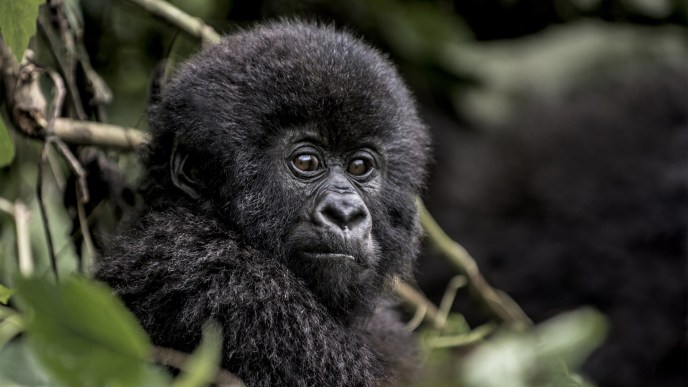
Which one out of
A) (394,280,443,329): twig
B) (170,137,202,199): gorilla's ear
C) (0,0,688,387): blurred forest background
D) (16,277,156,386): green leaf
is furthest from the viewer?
(0,0,688,387): blurred forest background

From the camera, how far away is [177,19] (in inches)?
130

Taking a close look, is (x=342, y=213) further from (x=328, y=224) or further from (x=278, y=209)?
(x=278, y=209)

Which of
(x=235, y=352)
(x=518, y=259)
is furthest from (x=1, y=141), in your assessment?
(x=518, y=259)

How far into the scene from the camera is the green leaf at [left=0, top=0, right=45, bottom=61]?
7.17 ft

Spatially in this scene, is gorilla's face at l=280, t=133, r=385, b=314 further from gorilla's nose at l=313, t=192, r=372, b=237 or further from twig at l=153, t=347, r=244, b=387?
twig at l=153, t=347, r=244, b=387

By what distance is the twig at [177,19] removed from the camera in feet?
10.8

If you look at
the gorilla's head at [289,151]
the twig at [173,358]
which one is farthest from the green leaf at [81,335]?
the gorilla's head at [289,151]

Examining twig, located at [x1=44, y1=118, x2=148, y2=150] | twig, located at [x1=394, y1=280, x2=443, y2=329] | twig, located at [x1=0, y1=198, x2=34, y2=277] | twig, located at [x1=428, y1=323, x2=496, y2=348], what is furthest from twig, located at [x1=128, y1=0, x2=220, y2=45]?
twig, located at [x1=428, y1=323, x2=496, y2=348]

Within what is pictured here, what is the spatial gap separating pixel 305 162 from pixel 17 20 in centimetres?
99

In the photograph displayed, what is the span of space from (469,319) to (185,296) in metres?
3.59

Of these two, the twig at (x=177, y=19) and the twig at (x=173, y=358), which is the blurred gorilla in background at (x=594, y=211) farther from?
the twig at (x=173, y=358)

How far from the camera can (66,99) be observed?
3324mm

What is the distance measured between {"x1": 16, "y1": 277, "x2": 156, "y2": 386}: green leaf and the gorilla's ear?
162 centimetres

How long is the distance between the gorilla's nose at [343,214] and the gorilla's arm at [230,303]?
0.20 metres
